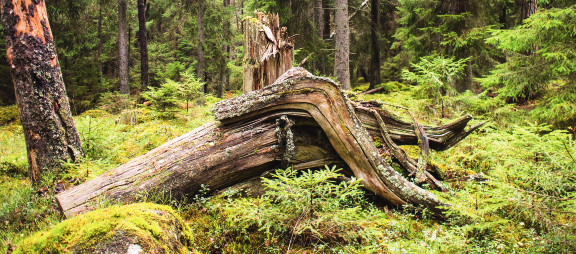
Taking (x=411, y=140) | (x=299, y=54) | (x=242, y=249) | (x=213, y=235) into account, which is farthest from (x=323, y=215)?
(x=299, y=54)

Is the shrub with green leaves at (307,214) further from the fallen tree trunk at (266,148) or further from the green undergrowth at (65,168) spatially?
the green undergrowth at (65,168)

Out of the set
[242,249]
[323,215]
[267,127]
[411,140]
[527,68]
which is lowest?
[242,249]

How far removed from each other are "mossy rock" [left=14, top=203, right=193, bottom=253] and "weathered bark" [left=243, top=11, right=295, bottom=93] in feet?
13.5

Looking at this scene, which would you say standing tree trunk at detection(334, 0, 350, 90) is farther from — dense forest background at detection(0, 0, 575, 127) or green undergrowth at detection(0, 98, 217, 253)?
green undergrowth at detection(0, 98, 217, 253)

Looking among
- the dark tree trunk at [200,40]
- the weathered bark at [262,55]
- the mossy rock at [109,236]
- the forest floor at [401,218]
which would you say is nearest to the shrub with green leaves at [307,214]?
the forest floor at [401,218]

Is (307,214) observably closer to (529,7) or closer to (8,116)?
(529,7)

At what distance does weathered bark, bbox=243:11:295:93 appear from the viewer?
6.23 meters

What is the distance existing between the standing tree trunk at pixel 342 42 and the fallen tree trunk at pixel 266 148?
753 centimetres

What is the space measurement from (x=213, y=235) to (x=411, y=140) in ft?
12.9

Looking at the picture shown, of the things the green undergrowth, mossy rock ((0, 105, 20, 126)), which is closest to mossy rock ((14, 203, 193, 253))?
the green undergrowth

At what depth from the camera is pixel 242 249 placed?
3.26 m

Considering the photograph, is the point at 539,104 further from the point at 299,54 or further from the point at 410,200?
the point at 299,54

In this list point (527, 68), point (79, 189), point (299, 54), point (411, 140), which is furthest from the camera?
point (299, 54)

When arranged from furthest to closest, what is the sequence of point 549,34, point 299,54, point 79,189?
point 299,54 < point 549,34 < point 79,189
